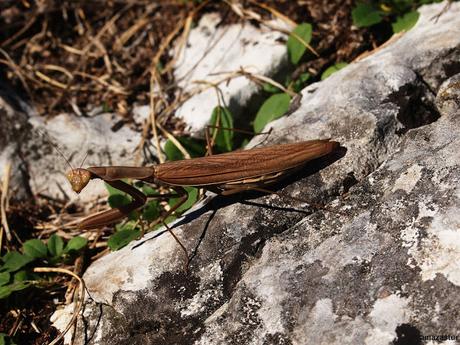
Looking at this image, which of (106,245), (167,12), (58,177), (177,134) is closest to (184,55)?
(167,12)

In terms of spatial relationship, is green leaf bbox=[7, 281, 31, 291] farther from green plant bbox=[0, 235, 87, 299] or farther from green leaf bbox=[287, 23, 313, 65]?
green leaf bbox=[287, 23, 313, 65]

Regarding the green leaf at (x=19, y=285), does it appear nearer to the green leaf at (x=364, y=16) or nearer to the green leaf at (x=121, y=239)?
the green leaf at (x=121, y=239)

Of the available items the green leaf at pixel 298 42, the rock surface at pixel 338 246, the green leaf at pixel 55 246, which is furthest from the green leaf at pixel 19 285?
the green leaf at pixel 298 42

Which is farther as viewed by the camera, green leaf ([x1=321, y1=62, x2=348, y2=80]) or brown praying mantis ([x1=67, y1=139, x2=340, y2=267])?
green leaf ([x1=321, y1=62, x2=348, y2=80])

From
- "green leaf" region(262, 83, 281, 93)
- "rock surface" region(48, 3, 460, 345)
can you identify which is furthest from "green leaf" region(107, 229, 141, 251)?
"green leaf" region(262, 83, 281, 93)

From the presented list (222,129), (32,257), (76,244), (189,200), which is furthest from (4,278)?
(222,129)

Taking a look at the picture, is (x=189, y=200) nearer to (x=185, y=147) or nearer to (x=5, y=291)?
(x=185, y=147)
